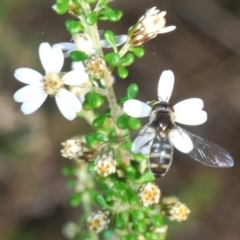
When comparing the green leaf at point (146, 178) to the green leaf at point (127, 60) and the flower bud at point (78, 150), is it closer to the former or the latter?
the flower bud at point (78, 150)

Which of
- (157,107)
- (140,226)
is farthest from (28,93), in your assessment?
(140,226)

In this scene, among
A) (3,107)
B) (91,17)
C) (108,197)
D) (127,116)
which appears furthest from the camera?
(3,107)

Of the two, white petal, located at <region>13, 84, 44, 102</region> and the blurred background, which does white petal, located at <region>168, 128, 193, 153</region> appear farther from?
the blurred background

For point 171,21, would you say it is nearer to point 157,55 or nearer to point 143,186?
point 157,55

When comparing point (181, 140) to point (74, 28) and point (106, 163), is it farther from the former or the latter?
point (74, 28)

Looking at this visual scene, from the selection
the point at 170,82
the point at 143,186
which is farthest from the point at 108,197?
the point at 170,82

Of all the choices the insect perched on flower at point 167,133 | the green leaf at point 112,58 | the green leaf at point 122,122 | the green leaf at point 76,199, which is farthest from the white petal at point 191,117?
the green leaf at point 76,199
